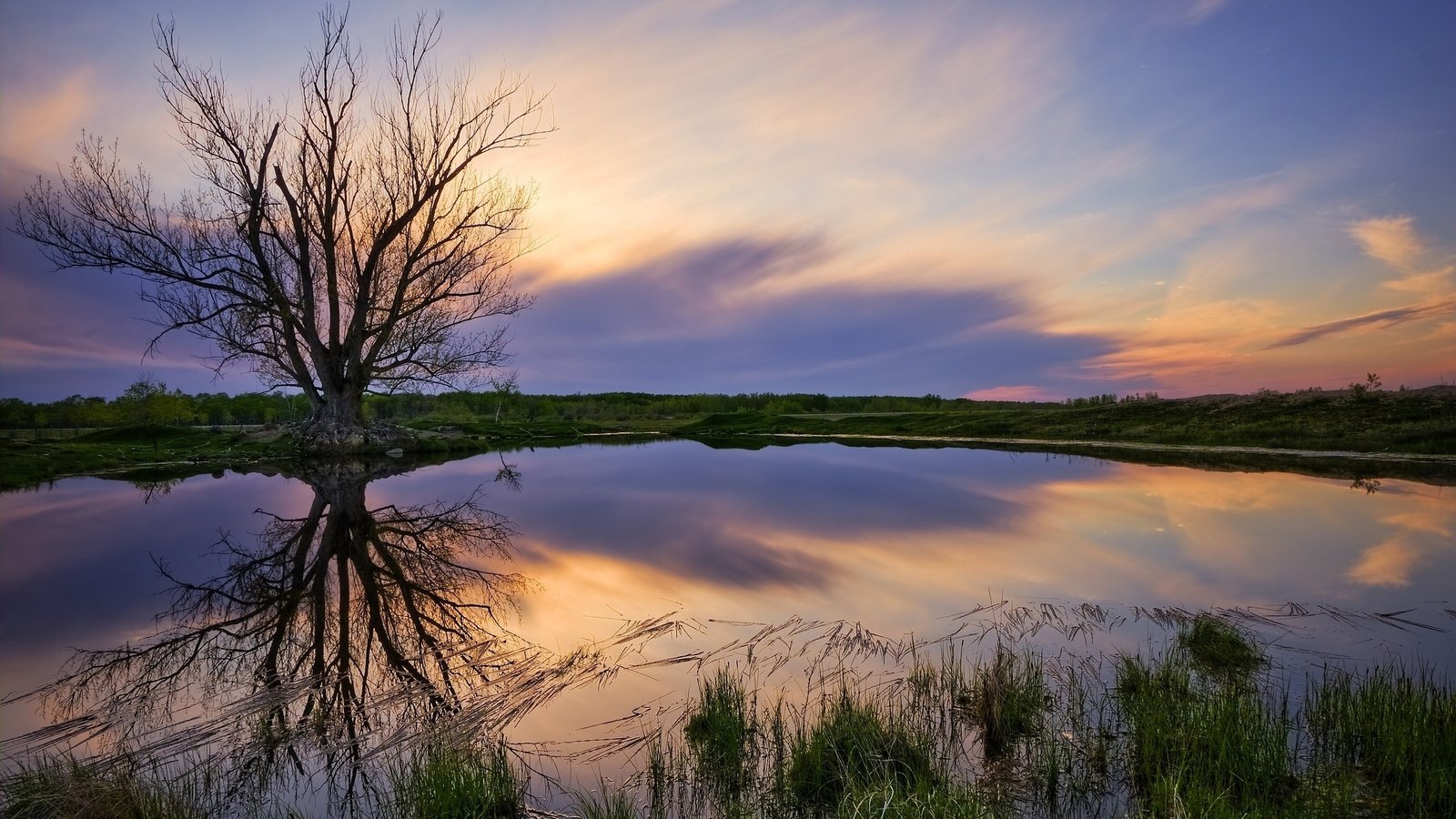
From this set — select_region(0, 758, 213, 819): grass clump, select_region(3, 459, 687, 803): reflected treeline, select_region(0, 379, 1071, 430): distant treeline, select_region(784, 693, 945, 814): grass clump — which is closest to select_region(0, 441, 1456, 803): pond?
select_region(3, 459, 687, 803): reflected treeline

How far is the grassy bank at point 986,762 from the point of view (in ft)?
11.4

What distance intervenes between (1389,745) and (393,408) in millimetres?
71559

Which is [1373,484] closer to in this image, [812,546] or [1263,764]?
[812,546]

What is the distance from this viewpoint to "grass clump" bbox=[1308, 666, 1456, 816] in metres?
3.54

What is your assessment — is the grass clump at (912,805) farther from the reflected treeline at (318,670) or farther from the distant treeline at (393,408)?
the distant treeline at (393,408)

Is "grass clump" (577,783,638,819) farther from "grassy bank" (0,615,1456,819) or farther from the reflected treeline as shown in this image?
the reflected treeline

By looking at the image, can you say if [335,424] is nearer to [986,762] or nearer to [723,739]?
[723,739]

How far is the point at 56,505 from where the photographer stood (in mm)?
14922

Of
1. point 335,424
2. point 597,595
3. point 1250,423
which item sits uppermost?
point 335,424

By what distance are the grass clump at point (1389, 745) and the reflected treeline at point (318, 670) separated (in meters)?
5.22

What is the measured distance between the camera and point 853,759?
397 centimetres

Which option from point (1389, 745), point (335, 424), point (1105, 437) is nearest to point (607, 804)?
point (1389, 745)

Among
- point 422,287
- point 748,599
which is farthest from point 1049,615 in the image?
point 422,287

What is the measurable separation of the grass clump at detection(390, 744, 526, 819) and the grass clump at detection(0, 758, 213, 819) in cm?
109
